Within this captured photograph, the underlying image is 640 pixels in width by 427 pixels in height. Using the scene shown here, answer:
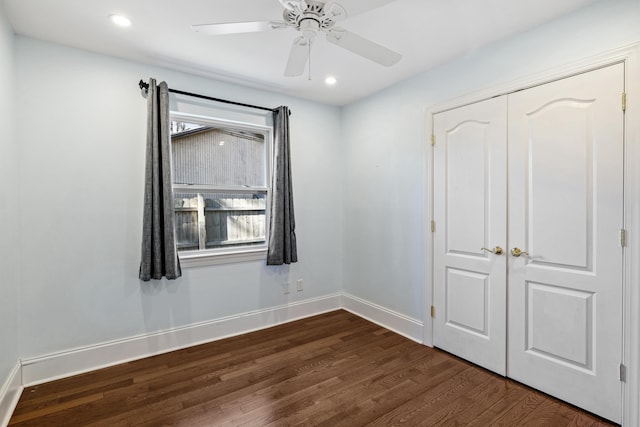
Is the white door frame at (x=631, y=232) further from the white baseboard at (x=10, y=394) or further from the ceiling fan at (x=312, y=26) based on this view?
the white baseboard at (x=10, y=394)

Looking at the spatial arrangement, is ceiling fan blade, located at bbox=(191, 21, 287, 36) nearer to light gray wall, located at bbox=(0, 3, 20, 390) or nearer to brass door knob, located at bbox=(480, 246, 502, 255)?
light gray wall, located at bbox=(0, 3, 20, 390)

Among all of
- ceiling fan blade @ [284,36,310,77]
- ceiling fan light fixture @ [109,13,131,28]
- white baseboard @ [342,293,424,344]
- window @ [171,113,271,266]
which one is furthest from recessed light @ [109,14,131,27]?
white baseboard @ [342,293,424,344]

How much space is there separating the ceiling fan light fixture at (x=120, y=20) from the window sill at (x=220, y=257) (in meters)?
1.92

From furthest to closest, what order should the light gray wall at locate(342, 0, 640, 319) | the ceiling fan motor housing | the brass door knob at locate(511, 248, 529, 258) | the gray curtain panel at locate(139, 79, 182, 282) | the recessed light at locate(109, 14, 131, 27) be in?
the gray curtain panel at locate(139, 79, 182, 282)
the brass door knob at locate(511, 248, 529, 258)
the recessed light at locate(109, 14, 131, 27)
the light gray wall at locate(342, 0, 640, 319)
the ceiling fan motor housing

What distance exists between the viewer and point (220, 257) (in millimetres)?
3188

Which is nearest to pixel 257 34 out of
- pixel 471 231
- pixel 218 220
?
pixel 218 220

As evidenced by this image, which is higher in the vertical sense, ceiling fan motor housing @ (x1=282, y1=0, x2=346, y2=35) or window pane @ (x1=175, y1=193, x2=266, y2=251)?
ceiling fan motor housing @ (x1=282, y1=0, x2=346, y2=35)

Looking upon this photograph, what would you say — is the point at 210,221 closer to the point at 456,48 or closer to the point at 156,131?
the point at 156,131

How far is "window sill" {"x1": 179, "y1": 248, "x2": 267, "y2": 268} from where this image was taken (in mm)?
3025

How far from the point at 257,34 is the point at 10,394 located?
9.83 feet

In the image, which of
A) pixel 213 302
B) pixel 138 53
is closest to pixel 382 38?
pixel 138 53

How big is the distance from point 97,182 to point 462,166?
10.1 ft

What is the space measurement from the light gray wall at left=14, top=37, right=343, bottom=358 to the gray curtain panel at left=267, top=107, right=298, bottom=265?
1.78 feet

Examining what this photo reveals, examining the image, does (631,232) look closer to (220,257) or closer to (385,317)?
(385,317)
